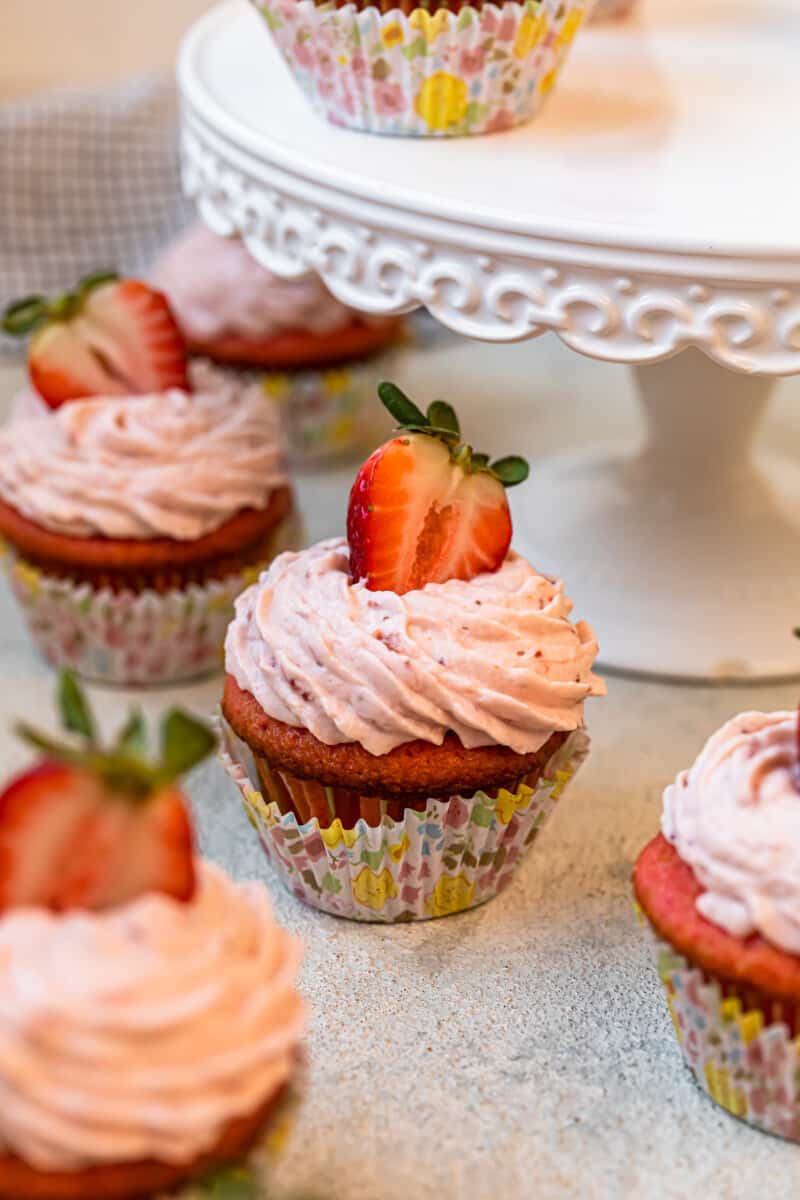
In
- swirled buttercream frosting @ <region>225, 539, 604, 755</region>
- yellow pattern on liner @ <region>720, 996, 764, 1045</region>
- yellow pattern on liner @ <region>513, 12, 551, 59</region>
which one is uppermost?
yellow pattern on liner @ <region>513, 12, 551, 59</region>

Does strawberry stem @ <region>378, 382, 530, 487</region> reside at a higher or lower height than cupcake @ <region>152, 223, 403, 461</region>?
higher

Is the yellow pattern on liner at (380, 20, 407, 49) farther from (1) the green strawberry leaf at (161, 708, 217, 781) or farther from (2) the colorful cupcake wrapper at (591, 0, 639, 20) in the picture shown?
(1) the green strawberry leaf at (161, 708, 217, 781)

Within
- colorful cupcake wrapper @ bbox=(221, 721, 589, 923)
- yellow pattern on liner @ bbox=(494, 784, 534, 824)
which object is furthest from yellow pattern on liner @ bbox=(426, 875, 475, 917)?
yellow pattern on liner @ bbox=(494, 784, 534, 824)

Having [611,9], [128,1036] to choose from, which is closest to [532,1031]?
[128,1036]

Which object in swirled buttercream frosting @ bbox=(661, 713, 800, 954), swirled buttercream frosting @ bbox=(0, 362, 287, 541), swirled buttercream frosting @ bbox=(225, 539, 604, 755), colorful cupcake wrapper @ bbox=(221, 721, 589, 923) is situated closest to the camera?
swirled buttercream frosting @ bbox=(661, 713, 800, 954)

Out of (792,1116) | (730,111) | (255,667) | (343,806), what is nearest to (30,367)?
(255,667)

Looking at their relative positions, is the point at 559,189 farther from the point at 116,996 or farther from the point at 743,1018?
the point at 116,996

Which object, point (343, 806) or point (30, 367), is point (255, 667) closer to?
point (343, 806)

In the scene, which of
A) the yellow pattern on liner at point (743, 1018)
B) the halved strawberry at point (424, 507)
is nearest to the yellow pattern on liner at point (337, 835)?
the halved strawberry at point (424, 507)
